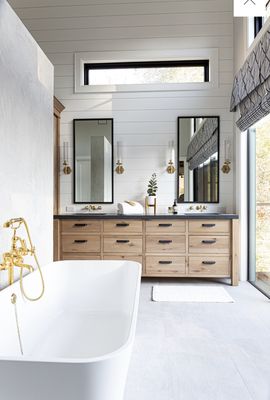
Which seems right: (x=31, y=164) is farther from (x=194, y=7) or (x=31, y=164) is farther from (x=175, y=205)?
(x=194, y=7)

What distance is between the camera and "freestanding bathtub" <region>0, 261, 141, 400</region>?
2.87 feet

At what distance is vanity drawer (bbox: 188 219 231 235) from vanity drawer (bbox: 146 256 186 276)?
0.37 m

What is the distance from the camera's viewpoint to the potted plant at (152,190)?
151 inches

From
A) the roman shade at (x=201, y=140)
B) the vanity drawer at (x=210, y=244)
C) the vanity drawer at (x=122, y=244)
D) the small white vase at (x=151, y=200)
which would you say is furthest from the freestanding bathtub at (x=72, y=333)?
the roman shade at (x=201, y=140)

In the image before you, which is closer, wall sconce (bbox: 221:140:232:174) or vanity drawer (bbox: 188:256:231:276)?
vanity drawer (bbox: 188:256:231:276)

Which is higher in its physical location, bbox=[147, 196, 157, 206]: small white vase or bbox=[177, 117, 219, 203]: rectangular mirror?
bbox=[177, 117, 219, 203]: rectangular mirror

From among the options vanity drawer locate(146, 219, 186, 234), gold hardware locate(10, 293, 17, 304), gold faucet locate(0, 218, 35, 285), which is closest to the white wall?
gold faucet locate(0, 218, 35, 285)

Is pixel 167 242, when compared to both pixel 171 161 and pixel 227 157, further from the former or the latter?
pixel 227 157

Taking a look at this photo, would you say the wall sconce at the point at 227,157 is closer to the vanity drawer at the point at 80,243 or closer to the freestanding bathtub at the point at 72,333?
the vanity drawer at the point at 80,243

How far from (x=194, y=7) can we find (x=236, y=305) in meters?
3.78

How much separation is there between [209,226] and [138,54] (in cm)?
252

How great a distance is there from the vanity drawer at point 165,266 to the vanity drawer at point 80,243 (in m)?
0.63

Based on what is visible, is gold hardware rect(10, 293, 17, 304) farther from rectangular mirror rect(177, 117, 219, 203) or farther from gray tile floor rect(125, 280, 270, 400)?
rectangular mirror rect(177, 117, 219, 203)

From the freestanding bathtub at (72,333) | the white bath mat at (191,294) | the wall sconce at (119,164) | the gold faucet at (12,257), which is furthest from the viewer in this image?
the wall sconce at (119,164)
